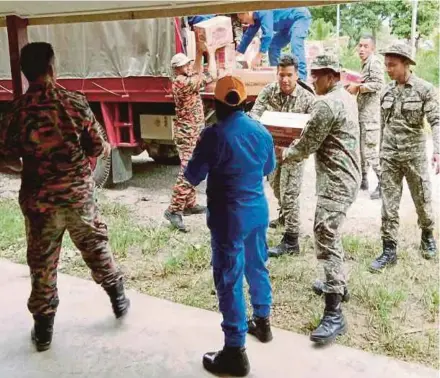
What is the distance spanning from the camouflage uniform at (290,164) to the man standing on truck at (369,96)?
6.60ft

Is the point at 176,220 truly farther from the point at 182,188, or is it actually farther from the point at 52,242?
the point at 52,242

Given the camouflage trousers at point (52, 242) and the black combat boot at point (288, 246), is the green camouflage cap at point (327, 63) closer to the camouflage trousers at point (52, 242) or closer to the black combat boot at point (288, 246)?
the camouflage trousers at point (52, 242)

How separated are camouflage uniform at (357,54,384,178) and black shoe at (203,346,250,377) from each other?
3.94 meters

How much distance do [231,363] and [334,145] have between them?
1415mm

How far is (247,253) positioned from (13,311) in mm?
1747

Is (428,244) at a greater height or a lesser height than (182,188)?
lesser

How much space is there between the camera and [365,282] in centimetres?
418

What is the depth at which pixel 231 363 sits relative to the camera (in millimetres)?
2973

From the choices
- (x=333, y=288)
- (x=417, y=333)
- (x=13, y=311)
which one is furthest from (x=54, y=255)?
(x=417, y=333)

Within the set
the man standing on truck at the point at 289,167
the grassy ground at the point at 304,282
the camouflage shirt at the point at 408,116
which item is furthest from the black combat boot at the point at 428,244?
the man standing on truck at the point at 289,167

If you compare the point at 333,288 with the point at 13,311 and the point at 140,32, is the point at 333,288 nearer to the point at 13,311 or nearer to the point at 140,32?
the point at 13,311

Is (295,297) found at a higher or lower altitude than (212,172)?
lower

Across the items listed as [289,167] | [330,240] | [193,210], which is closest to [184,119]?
[193,210]

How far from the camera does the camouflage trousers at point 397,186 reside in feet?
14.7
